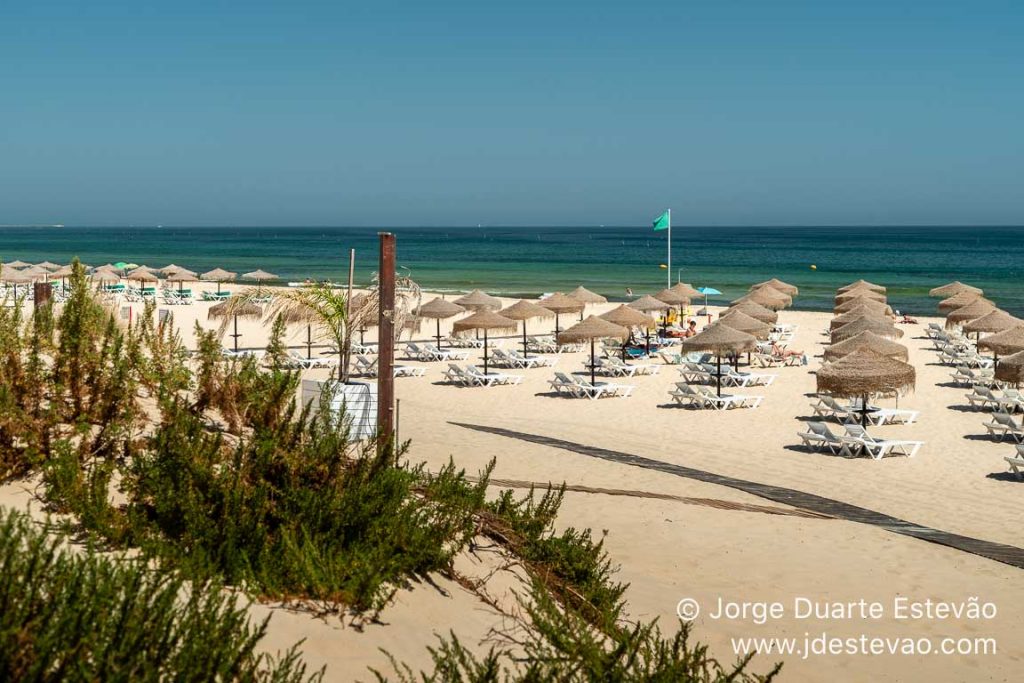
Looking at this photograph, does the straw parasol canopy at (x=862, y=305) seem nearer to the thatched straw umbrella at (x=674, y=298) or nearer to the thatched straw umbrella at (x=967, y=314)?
the thatched straw umbrella at (x=967, y=314)

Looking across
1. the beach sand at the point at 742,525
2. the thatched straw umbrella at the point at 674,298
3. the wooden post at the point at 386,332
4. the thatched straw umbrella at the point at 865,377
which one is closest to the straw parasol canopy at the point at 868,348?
→ the beach sand at the point at 742,525

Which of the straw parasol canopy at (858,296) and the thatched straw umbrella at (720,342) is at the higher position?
the straw parasol canopy at (858,296)

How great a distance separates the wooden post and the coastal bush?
383cm

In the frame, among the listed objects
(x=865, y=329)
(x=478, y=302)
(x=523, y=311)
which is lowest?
(x=865, y=329)

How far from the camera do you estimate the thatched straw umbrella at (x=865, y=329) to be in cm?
1859

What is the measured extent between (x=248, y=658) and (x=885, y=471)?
30.2 feet

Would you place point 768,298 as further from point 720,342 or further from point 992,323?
point 720,342

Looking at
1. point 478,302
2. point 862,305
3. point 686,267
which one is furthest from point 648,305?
point 686,267

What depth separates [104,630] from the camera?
344 cm

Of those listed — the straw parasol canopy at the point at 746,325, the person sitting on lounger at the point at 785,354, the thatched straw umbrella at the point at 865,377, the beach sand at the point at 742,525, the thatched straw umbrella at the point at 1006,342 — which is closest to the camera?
the beach sand at the point at 742,525

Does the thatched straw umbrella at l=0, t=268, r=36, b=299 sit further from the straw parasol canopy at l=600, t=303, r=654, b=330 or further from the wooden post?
the wooden post

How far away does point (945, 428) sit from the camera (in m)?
13.8

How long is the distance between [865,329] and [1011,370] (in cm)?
506

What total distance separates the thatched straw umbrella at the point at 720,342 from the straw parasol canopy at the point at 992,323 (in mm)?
5765
